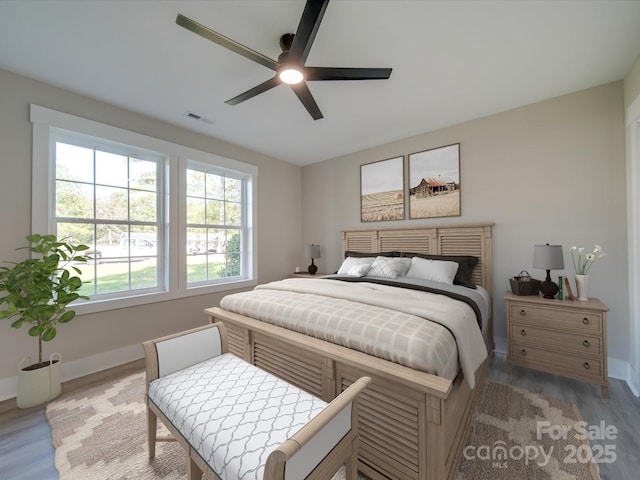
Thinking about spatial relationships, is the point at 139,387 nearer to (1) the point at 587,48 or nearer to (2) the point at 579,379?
(2) the point at 579,379

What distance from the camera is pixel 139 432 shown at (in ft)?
5.57

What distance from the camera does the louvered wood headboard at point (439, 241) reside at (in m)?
2.89

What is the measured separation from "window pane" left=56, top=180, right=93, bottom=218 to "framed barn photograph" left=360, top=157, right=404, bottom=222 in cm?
336

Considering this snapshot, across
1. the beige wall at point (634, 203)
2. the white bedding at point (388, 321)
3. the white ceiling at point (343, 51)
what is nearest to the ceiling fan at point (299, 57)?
the white ceiling at point (343, 51)

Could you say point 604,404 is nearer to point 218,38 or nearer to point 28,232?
point 218,38

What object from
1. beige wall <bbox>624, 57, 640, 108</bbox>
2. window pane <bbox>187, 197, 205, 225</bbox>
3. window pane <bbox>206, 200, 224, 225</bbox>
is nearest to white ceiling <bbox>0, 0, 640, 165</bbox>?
beige wall <bbox>624, 57, 640, 108</bbox>

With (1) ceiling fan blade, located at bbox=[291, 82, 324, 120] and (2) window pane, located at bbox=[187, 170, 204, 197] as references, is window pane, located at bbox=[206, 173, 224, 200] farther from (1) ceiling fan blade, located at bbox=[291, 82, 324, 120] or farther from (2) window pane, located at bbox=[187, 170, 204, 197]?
(1) ceiling fan blade, located at bbox=[291, 82, 324, 120]

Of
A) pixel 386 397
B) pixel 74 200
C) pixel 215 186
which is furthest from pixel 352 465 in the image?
pixel 215 186

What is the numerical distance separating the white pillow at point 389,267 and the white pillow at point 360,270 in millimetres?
67

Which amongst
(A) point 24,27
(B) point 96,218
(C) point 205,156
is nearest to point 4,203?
(B) point 96,218

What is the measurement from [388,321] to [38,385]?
278cm

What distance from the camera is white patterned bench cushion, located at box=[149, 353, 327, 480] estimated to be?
0.95 metres

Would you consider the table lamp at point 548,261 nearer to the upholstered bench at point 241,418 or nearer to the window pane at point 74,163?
the upholstered bench at point 241,418

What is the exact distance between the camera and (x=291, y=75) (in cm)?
178
